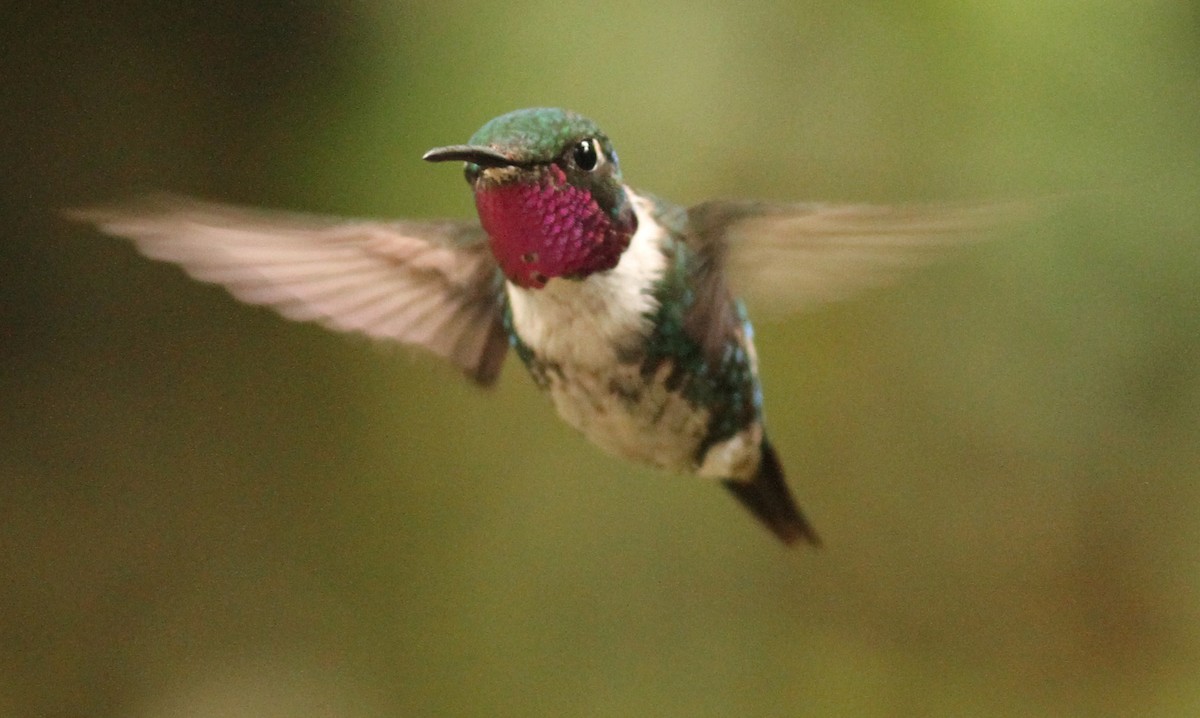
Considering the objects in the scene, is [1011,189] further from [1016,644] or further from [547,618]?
[547,618]

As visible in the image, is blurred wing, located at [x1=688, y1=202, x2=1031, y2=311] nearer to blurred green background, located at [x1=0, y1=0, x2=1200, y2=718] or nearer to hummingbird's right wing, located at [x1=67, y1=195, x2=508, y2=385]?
hummingbird's right wing, located at [x1=67, y1=195, x2=508, y2=385]

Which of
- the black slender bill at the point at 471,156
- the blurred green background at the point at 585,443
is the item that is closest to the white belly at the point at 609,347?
the black slender bill at the point at 471,156

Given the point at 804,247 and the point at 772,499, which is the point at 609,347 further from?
the point at 772,499

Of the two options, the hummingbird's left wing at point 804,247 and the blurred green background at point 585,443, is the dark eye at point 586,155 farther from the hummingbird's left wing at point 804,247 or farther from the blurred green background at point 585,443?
the blurred green background at point 585,443

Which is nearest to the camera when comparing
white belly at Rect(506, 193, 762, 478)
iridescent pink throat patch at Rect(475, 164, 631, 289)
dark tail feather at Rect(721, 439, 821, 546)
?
iridescent pink throat patch at Rect(475, 164, 631, 289)

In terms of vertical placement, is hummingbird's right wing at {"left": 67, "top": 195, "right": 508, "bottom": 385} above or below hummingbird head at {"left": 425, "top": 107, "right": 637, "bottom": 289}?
below

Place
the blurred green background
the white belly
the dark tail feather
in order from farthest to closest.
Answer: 1. the blurred green background
2. the dark tail feather
3. the white belly

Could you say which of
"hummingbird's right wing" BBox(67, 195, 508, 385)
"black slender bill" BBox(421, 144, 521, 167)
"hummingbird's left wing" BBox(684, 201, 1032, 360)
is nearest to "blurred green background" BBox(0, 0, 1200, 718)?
"hummingbird's right wing" BBox(67, 195, 508, 385)

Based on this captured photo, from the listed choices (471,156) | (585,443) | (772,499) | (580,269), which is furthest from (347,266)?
(585,443)
